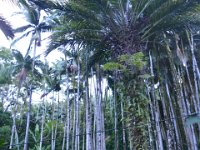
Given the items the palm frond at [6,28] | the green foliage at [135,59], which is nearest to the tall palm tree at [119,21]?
the green foliage at [135,59]

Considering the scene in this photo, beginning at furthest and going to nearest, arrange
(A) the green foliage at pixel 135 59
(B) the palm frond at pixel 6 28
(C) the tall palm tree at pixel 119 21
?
(C) the tall palm tree at pixel 119 21 < (A) the green foliage at pixel 135 59 < (B) the palm frond at pixel 6 28

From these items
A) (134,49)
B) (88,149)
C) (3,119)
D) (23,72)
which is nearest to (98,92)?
(88,149)

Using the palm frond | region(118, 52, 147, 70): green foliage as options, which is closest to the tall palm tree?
region(118, 52, 147, 70): green foliage

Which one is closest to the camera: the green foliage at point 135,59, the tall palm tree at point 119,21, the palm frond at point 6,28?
the palm frond at point 6,28

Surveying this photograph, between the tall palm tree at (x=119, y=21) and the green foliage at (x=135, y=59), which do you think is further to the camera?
the tall palm tree at (x=119, y=21)

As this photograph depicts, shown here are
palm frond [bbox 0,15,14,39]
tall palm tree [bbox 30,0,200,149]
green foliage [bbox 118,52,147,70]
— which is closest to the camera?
palm frond [bbox 0,15,14,39]

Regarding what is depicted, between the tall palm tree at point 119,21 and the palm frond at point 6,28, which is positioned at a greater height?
the tall palm tree at point 119,21

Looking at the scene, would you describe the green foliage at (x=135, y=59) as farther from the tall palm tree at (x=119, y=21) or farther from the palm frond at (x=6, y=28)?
the palm frond at (x=6, y=28)

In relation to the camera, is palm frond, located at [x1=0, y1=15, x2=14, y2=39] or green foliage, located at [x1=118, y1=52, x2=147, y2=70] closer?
palm frond, located at [x1=0, y1=15, x2=14, y2=39]

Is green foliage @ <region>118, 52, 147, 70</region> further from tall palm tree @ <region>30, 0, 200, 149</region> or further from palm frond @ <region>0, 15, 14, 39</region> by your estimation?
palm frond @ <region>0, 15, 14, 39</region>

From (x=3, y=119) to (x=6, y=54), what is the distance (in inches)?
192

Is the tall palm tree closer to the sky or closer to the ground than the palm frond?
closer to the sky

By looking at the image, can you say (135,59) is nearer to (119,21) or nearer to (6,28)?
(119,21)

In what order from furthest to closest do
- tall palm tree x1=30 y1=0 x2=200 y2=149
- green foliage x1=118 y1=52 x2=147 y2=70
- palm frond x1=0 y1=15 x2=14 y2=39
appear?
tall palm tree x1=30 y1=0 x2=200 y2=149
green foliage x1=118 y1=52 x2=147 y2=70
palm frond x1=0 y1=15 x2=14 y2=39
